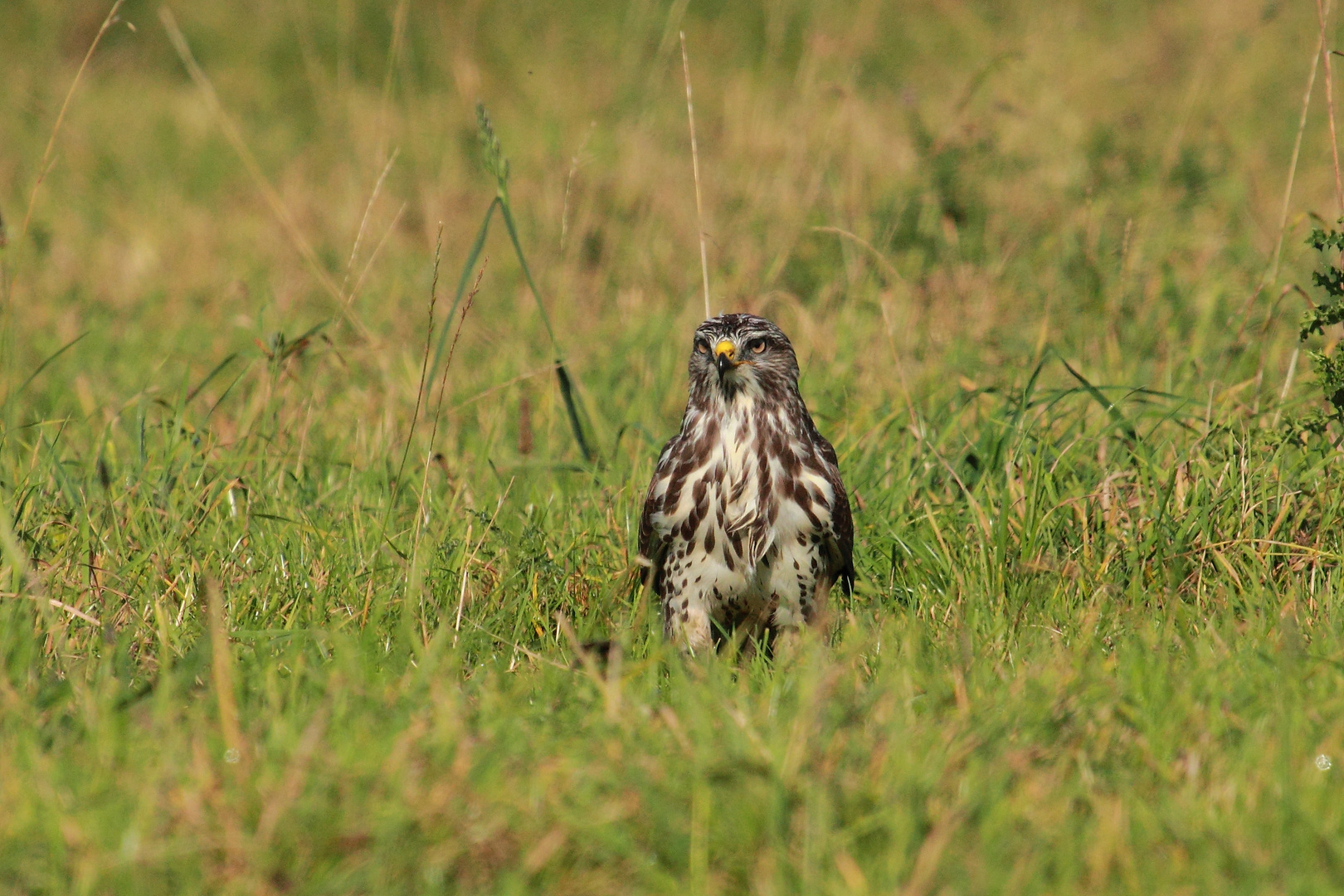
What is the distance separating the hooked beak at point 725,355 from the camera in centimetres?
433

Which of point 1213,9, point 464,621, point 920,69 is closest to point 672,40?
point 920,69

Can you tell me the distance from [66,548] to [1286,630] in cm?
318

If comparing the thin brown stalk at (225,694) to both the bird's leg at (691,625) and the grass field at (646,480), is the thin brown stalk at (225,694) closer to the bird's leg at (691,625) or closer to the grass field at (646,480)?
the grass field at (646,480)

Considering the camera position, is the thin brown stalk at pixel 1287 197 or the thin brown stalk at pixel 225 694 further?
the thin brown stalk at pixel 1287 197

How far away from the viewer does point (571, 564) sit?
4.54m

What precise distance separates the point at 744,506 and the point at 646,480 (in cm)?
79

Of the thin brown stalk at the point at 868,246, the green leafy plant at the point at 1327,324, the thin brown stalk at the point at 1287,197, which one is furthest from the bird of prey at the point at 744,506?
the thin brown stalk at the point at 1287,197

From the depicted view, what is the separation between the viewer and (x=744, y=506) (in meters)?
4.29

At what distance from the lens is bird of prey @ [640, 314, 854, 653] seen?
14.1 ft

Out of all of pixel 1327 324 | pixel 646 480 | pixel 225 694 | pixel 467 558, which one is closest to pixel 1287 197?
pixel 1327 324

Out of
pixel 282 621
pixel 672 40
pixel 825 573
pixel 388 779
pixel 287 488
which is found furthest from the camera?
pixel 672 40

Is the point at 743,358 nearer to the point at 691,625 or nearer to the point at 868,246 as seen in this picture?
the point at 868,246

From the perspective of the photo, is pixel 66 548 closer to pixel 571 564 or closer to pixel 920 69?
pixel 571 564

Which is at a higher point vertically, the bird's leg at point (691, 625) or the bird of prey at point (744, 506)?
the bird of prey at point (744, 506)
